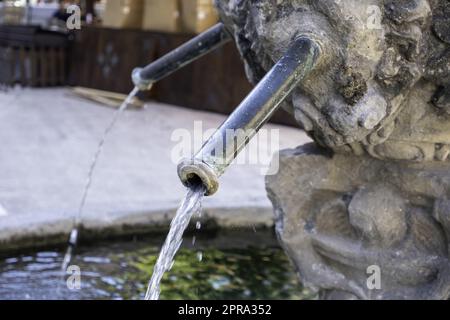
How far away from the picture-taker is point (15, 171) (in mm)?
5148

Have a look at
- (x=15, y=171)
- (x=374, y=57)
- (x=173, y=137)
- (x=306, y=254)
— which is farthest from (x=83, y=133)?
(x=374, y=57)

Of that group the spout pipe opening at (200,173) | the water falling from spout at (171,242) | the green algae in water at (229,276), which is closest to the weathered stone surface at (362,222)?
the water falling from spout at (171,242)

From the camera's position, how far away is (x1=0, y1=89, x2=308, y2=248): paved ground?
3.97 meters

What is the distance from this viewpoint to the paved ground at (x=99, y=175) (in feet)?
13.0

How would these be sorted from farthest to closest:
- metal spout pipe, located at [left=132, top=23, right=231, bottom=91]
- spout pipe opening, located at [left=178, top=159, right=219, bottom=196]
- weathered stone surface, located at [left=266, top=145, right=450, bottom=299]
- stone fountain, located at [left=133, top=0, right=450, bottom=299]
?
metal spout pipe, located at [left=132, top=23, right=231, bottom=91] < weathered stone surface, located at [left=266, top=145, right=450, bottom=299] < stone fountain, located at [left=133, top=0, right=450, bottom=299] < spout pipe opening, located at [left=178, top=159, right=219, bottom=196]

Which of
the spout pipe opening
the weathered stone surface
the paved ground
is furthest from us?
the paved ground

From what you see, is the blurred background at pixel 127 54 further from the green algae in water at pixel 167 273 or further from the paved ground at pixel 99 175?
the green algae in water at pixel 167 273

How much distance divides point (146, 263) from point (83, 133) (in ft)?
11.1

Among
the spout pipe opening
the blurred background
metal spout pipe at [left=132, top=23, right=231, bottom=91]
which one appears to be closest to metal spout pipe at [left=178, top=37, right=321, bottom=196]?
the spout pipe opening

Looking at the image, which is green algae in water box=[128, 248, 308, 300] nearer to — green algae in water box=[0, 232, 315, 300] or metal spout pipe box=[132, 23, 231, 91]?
green algae in water box=[0, 232, 315, 300]

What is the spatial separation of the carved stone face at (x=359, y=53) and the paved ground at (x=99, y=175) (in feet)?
7.02

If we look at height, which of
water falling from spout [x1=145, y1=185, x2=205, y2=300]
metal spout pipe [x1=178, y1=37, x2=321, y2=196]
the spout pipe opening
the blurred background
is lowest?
water falling from spout [x1=145, y1=185, x2=205, y2=300]

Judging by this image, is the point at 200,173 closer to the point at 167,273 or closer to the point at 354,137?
the point at 354,137
